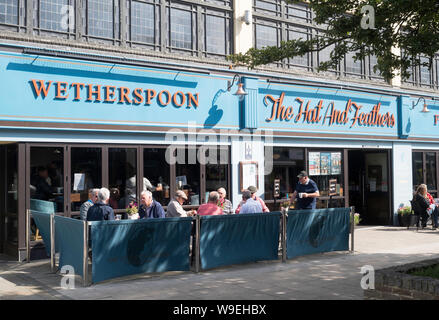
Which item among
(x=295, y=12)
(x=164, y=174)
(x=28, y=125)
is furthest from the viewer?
(x=295, y=12)

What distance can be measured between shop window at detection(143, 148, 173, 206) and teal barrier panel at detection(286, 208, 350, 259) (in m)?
3.92

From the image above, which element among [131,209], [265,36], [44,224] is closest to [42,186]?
[44,224]

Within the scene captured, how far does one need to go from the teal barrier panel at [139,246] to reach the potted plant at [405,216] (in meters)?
10.6

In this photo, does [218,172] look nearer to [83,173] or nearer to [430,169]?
[83,173]

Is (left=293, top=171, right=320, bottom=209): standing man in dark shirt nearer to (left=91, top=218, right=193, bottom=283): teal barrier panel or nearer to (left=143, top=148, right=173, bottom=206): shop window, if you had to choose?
(left=143, top=148, right=173, bottom=206): shop window

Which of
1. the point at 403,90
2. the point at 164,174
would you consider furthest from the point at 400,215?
the point at 164,174

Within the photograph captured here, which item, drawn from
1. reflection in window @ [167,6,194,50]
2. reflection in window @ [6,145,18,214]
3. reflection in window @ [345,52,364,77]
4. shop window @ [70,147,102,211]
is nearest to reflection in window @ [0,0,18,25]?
reflection in window @ [6,145,18,214]

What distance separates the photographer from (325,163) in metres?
16.3

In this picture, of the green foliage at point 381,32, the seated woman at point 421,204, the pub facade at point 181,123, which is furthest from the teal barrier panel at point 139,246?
the seated woman at point 421,204

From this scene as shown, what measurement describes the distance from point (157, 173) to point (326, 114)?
254 inches

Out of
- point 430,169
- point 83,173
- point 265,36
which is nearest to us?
point 83,173
